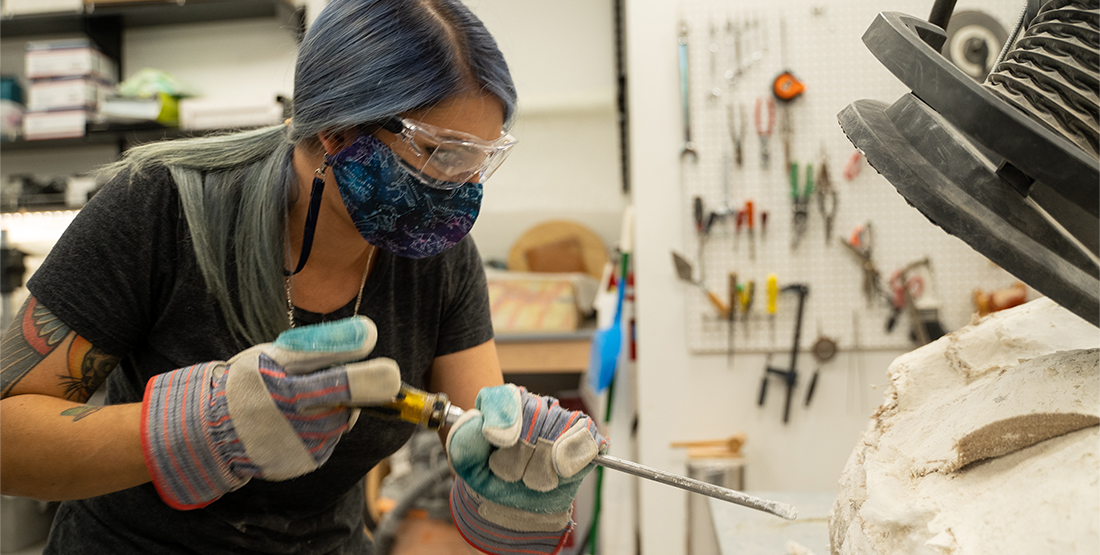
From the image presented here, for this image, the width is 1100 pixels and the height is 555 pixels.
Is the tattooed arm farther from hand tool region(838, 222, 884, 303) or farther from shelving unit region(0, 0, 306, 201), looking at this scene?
shelving unit region(0, 0, 306, 201)

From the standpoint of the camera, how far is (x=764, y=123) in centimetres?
224

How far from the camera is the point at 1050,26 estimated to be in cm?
65

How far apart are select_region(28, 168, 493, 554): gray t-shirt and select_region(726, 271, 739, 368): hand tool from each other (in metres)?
1.25

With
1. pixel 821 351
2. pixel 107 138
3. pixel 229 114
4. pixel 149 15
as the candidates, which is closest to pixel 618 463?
pixel 821 351

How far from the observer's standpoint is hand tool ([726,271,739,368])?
7.32ft

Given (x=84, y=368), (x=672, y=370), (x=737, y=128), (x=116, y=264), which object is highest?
(x=737, y=128)

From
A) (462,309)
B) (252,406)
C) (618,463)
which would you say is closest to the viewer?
(252,406)

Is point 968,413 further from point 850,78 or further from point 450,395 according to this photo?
point 850,78

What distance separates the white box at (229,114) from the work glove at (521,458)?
2.41 m

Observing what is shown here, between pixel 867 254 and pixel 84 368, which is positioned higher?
pixel 867 254

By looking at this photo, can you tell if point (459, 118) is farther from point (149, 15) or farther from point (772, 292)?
point (149, 15)

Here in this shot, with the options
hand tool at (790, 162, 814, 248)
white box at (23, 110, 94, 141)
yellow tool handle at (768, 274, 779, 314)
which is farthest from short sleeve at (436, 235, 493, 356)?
white box at (23, 110, 94, 141)

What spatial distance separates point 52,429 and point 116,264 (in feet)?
0.72

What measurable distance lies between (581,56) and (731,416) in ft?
6.10
